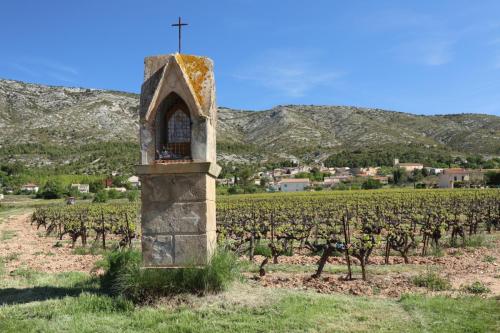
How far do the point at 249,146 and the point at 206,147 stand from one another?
142 metres

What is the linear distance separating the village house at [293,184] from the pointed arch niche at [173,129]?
317ft

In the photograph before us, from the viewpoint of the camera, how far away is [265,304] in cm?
763

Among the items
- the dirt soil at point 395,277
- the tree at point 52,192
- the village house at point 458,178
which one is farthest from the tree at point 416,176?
the dirt soil at point 395,277

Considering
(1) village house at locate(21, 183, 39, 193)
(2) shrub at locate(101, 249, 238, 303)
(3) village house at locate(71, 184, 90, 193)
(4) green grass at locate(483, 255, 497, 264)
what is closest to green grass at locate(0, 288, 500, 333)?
(2) shrub at locate(101, 249, 238, 303)

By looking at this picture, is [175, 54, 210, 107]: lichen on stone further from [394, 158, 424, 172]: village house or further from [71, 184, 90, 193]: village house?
[394, 158, 424, 172]: village house

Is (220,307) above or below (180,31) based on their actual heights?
below

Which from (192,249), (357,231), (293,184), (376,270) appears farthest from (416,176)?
(192,249)

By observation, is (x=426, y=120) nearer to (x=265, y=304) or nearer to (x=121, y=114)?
(x=121, y=114)

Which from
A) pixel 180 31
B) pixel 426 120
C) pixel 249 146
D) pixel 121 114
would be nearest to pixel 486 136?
pixel 426 120

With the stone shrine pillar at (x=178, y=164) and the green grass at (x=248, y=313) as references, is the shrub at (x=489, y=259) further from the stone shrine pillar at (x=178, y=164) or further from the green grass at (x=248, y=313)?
the stone shrine pillar at (x=178, y=164)

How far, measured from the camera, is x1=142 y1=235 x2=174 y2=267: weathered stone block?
8266 millimetres

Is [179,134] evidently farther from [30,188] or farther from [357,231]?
[30,188]

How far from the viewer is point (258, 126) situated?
165 m

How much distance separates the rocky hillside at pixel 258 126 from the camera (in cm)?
12950
